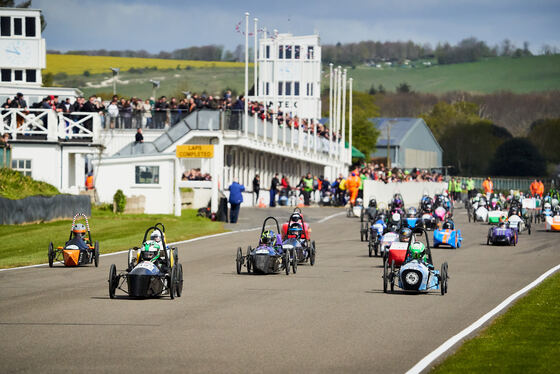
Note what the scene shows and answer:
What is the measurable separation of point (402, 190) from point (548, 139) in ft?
267

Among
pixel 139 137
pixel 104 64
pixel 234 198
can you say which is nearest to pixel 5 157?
pixel 139 137

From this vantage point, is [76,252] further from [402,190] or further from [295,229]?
[402,190]

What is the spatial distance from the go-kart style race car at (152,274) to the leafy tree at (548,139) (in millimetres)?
115540

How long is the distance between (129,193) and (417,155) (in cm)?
8894

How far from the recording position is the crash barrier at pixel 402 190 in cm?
5108

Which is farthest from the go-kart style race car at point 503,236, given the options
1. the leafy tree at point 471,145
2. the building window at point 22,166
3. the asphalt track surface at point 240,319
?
the leafy tree at point 471,145

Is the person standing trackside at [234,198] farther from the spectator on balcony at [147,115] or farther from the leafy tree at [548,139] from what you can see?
the leafy tree at [548,139]

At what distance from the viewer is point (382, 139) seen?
126 meters

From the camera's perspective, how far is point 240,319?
563 inches

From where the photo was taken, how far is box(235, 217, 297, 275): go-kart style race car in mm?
20969

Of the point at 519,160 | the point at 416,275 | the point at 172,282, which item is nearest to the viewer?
the point at 172,282

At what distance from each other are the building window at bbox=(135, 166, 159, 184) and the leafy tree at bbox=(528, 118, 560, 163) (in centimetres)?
9158

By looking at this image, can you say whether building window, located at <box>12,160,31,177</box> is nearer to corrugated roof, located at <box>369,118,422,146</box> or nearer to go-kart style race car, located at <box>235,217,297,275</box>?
go-kart style race car, located at <box>235,217,297,275</box>

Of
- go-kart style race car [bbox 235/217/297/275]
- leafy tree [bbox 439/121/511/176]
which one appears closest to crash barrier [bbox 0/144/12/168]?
go-kart style race car [bbox 235/217/297/275]
